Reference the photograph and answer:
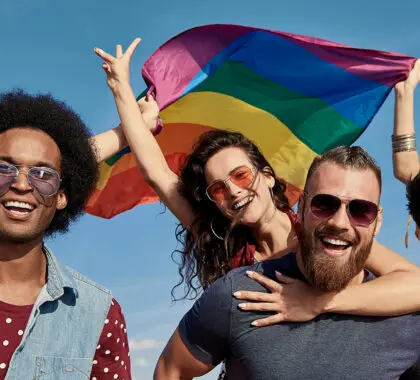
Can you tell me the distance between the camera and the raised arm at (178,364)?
14.1 ft

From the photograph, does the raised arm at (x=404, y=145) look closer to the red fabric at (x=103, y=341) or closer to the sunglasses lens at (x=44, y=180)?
the red fabric at (x=103, y=341)

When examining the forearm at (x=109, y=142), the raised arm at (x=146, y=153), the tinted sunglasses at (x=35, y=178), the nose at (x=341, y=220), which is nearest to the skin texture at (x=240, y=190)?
the raised arm at (x=146, y=153)

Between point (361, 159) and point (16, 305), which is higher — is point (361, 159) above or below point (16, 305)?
above

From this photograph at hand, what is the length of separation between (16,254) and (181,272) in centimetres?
218

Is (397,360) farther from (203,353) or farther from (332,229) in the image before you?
(203,353)

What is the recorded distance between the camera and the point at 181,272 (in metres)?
6.52

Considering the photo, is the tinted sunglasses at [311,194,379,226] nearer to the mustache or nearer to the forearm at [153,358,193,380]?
the mustache

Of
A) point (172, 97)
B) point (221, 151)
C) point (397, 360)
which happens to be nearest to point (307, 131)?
point (172, 97)

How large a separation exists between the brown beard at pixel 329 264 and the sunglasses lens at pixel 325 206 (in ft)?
0.26

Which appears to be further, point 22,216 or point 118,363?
point 118,363

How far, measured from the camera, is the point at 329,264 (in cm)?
421

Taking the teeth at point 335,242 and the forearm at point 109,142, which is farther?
the forearm at point 109,142

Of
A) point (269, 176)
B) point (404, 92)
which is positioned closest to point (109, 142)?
point (269, 176)

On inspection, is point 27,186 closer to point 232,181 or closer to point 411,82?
point 232,181
